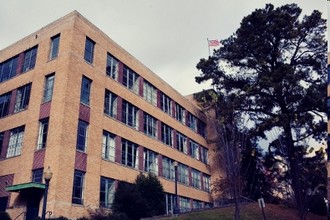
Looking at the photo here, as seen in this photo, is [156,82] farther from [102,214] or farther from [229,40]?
[102,214]

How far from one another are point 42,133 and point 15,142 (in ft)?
11.1

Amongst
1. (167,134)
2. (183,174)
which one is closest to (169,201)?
(183,174)

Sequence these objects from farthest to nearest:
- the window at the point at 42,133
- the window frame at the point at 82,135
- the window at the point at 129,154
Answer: the window at the point at 129,154 < the window frame at the point at 82,135 < the window at the point at 42,133

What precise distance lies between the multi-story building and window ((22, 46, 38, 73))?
0.10 m

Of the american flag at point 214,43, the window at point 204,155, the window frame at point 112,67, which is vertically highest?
the american flag at point 214,43

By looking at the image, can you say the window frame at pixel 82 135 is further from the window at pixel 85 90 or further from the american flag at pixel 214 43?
the american flag at pixel 214 43

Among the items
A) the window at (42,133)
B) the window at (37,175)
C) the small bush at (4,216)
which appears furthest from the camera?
the window at (42,133)

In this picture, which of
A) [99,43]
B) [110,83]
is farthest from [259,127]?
[99,43]

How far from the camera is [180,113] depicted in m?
44.8

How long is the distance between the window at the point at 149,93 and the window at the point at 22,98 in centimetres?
1173

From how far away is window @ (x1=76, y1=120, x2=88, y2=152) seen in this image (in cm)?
2597

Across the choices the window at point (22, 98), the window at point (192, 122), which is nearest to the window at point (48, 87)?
the window at point (22, 98)

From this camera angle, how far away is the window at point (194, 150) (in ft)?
149

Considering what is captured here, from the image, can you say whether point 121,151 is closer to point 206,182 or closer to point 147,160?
point 147,160
